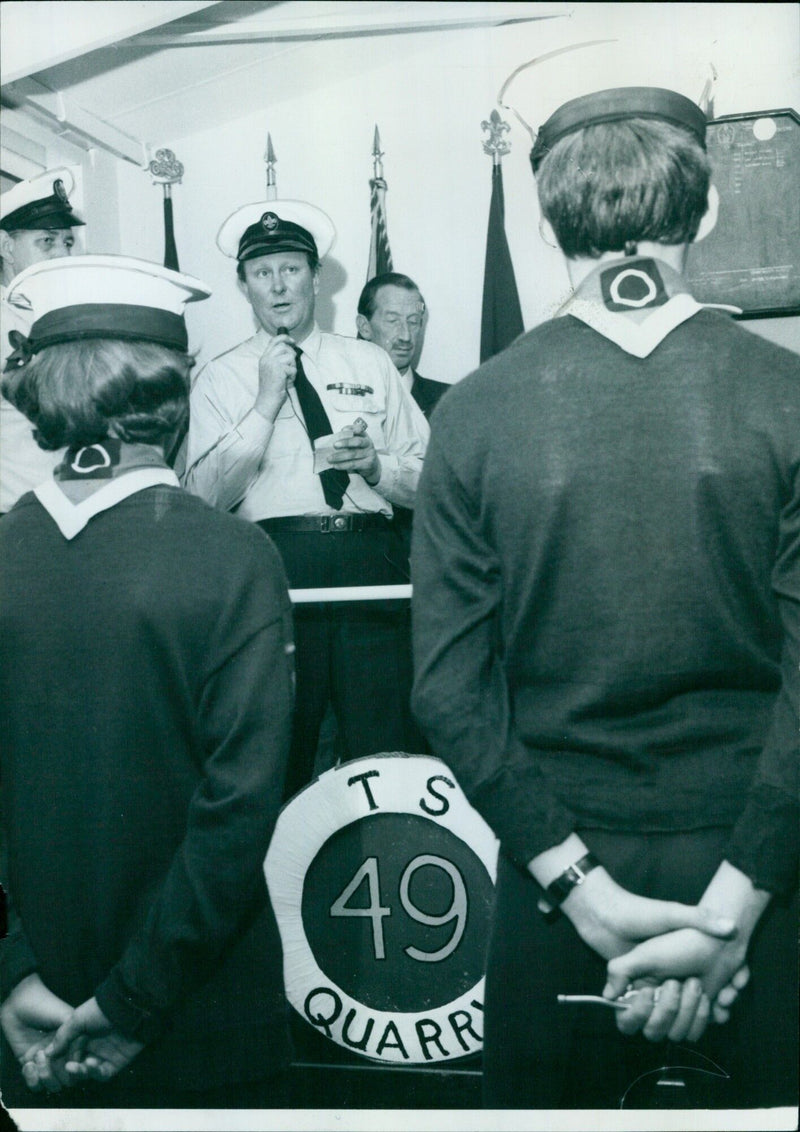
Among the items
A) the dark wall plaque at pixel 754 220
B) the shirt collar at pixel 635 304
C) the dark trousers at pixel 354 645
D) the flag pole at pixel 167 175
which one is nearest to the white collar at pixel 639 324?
the shirt collar at pixel 635 304

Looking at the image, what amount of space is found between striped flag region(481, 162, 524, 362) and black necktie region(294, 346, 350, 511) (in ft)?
1.22

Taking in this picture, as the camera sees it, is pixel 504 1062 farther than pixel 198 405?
No

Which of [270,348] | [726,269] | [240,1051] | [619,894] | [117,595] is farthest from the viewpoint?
[270,348]

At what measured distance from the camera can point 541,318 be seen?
2.21 meters

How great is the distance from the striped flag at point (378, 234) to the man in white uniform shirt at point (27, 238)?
2.08 feet

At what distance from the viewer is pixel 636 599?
1.56 m

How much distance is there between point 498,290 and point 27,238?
1.03 meters

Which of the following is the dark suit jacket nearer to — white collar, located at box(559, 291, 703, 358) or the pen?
white collar, located at box(559, 291, 703, 358)

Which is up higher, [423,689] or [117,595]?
[117,595]

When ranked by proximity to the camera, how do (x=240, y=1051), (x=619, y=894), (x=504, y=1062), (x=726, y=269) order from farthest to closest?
(x=726, y=269) → (x=240, y=1051) → (x=504, y=1062) → (x=619, y=894)

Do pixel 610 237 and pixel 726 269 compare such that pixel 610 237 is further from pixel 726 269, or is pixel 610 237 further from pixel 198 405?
pixel 198 405

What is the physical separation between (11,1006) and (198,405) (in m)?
1.25

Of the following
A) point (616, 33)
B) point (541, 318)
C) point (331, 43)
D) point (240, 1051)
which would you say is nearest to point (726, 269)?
point (541, 318)

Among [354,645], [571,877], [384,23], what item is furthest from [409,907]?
[384,23]
